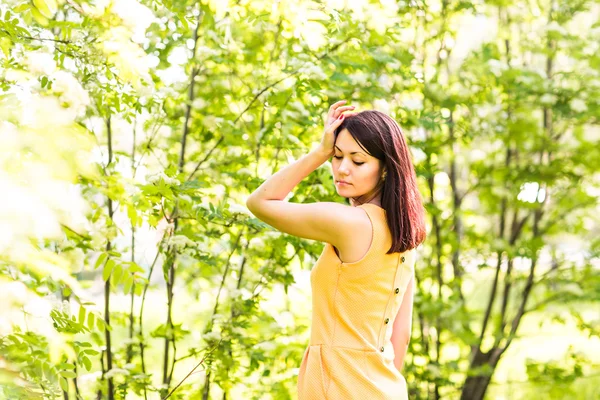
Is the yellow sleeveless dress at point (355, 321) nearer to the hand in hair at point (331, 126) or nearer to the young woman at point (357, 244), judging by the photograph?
the young woman at point (357, 244)

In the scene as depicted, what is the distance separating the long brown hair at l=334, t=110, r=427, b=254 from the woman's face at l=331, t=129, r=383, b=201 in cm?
2

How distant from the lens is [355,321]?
1.87 metres

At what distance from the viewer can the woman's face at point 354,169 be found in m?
1.89

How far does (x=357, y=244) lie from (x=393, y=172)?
226 mm

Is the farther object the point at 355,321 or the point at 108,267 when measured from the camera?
the point at 108,267

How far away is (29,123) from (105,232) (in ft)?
3.43

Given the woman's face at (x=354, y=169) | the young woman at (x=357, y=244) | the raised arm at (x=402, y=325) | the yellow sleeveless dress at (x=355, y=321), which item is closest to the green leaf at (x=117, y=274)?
the young woman at (x=357, y=244)

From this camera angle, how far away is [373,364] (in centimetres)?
189

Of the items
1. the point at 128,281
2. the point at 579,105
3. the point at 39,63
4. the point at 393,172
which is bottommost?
the point at 128,281

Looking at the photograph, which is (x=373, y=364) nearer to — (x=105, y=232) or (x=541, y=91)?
(x=105, y=232)

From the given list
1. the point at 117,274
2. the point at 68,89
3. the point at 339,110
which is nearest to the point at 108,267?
the point at 117,274

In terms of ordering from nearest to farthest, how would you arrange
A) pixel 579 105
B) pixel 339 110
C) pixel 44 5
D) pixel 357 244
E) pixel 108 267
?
pixel 44 5 → pixel 357 244 → pixel 339 110 → pixel 108 267 → pixel 579 105

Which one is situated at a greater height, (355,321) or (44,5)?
(44,5)

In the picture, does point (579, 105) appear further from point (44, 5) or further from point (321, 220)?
point (44, 5)
